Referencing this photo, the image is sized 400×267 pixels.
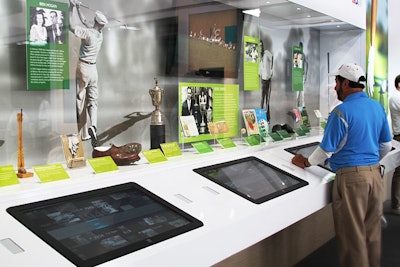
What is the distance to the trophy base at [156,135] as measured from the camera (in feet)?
8.52

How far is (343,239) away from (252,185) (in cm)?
93

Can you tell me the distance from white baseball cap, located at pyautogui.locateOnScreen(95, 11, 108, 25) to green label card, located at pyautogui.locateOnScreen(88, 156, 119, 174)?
2.68 feet

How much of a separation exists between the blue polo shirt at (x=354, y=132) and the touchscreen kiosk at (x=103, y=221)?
134 centimetres

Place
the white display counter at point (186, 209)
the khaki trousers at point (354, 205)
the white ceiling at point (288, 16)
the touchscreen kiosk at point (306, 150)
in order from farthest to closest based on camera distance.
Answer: the white ceiling at point (288, 16)
the touchscreen kiosk at point (306, 150)
the khaki trousers at point (354, 205)
the white display counter at point (186, 209)

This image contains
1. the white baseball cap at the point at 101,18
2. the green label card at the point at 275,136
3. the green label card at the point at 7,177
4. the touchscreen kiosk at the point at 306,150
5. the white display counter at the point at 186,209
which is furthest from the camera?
the green label card at the point at 275,136

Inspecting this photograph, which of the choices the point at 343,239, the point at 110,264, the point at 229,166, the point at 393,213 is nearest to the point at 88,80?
the point at 229,166

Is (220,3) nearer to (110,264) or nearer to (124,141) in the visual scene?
(124,141)

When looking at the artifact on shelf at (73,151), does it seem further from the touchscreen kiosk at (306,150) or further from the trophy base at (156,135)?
the touchscreen kiosk at (306,150)

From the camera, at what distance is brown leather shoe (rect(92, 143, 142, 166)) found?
2180 mm

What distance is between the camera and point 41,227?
1.40 m

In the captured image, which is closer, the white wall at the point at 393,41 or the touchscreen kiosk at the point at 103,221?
the touchscreen kiosk at the point at 103,221

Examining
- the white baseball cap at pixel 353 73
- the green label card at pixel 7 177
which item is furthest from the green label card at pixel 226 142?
the green label card at pixel 7 177

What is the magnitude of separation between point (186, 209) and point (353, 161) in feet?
4.68

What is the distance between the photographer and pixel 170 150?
247 centimetres
